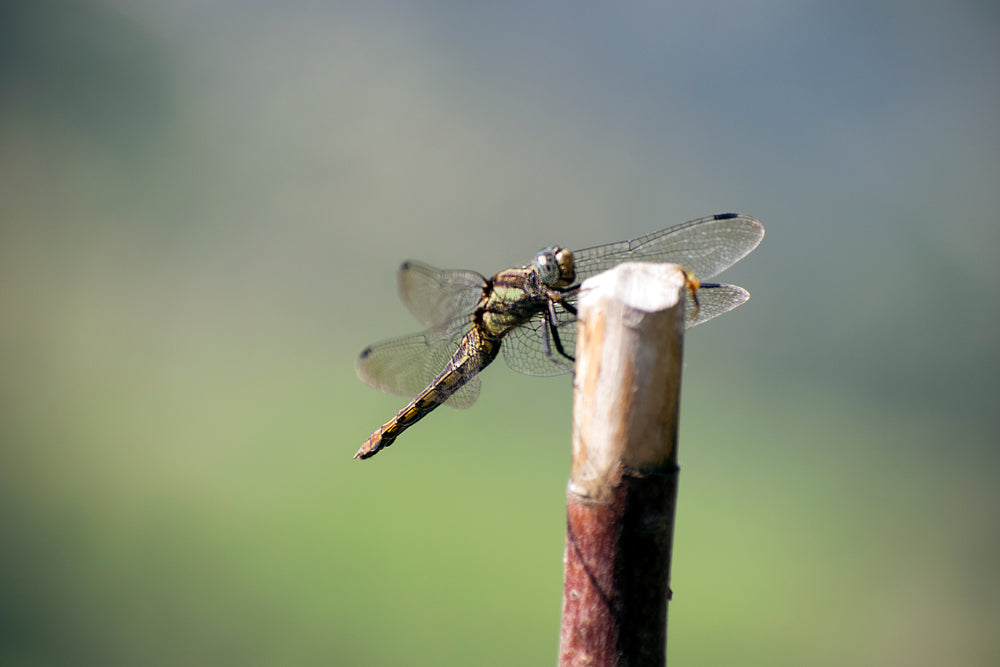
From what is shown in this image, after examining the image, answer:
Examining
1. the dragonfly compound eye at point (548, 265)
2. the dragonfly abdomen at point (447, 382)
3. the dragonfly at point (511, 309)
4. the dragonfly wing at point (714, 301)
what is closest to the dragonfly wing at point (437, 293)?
the dragonfly at point (511, 309)

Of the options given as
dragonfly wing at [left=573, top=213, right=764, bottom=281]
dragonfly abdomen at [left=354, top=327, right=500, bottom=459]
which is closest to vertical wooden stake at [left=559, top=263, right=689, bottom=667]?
dragonfly wing at [left=573, top=213, right=764, bottom=281]

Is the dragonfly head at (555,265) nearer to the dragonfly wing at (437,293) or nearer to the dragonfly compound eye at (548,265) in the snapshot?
the dragonfly compound eye at (548,265)

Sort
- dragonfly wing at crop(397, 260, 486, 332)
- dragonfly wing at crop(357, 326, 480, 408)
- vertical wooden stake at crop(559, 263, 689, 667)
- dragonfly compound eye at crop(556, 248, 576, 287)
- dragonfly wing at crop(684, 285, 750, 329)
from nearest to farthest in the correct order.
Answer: vertical wooden stake at crop(559, 263, 689, 667) → dragonfly wing at crop(684, 285, 750, 329) → dragonfly compound eye at crop(556, 248, 576, 287) → dragonfly wing at crop(397, 260, 486, 332) → dragonfly wing at crop(357, 326, 480, 408)

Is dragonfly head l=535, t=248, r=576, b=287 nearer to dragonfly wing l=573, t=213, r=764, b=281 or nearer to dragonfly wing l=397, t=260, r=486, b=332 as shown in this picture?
dragonfly wing l=573, t=213, r=764, b=281

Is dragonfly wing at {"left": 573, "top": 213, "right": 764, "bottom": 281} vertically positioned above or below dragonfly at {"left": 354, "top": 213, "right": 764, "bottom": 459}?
above

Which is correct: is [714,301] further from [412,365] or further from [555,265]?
[412,365]

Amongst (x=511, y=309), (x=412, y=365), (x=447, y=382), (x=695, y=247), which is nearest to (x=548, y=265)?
(x=511, y=309)

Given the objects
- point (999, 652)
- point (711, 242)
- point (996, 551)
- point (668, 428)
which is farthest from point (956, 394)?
point (668, 428)
